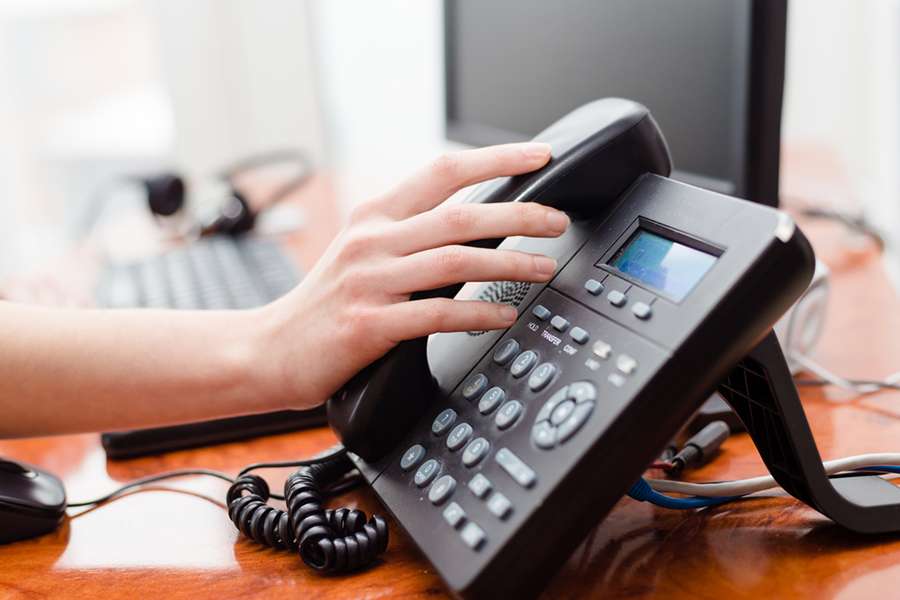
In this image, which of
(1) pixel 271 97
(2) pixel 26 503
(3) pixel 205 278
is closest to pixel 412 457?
(2) pixel 26 503

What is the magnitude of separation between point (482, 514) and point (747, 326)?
0.15 m

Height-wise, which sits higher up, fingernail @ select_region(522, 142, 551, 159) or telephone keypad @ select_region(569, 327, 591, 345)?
fingernail @ select_region(522, 142, 551, 159)

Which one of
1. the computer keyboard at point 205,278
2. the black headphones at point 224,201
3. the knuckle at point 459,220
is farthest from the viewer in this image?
the black headphones at point 224,201

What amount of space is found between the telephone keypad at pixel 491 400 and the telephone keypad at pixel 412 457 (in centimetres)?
4

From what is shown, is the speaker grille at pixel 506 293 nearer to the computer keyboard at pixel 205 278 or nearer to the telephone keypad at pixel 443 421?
the telephone keypad at pixel 443 421

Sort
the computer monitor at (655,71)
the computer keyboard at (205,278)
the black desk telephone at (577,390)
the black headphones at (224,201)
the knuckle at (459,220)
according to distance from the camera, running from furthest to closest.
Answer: the black headphones at (224,201)
the computer keyboard at (205,278)
the computer monitor at (655,71)
the knuckle at (459,220)
the black desk telephone at (577,390)

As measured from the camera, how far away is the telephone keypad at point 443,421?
50 cm

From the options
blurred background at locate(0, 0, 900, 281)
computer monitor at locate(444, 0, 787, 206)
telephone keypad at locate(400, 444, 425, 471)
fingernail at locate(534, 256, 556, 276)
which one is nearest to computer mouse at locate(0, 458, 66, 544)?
telephone keypad at locate(400, 444, 425, 471)

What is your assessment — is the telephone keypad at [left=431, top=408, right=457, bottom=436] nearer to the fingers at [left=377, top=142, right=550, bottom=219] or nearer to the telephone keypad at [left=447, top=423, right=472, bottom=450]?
the telephone keypad at [left=447, top=423, right=472, bottom=450]

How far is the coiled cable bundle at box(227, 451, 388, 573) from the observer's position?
1.57 feet

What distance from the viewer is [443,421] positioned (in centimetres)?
50

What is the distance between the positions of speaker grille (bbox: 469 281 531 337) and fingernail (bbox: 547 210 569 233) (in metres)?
0.04

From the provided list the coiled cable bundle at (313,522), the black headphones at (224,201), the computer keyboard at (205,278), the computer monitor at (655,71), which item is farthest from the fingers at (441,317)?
the black headphones at (224,201)

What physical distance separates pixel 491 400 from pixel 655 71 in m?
0.39
